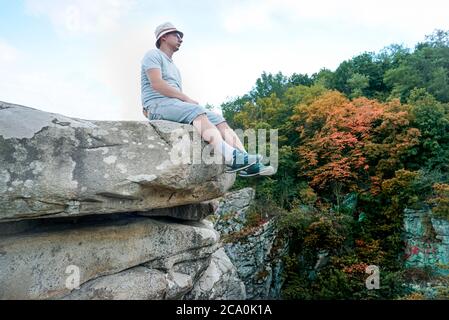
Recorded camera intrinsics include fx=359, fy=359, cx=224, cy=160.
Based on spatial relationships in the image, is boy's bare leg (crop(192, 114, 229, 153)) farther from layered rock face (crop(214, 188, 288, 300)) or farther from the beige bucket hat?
layered rock face (crop(214, 188, 288, 300))

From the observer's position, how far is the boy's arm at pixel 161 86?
416cm

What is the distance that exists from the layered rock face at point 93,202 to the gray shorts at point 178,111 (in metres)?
0.22

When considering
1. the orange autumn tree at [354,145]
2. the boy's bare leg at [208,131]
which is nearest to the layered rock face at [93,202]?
the boy's bare leg at [208,131]

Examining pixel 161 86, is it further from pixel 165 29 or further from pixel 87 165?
pixel 87 165

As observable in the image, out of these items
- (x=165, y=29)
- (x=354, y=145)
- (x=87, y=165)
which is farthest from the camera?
(x=354, y=145)

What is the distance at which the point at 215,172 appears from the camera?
4234 millimetres

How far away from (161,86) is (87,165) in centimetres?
126

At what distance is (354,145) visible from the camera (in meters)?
14.7

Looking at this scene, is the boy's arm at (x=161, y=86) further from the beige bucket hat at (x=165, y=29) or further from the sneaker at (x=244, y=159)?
the sneaker at (x=244, y=159)

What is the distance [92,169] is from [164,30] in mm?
1959

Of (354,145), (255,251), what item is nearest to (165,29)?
(255,251)
